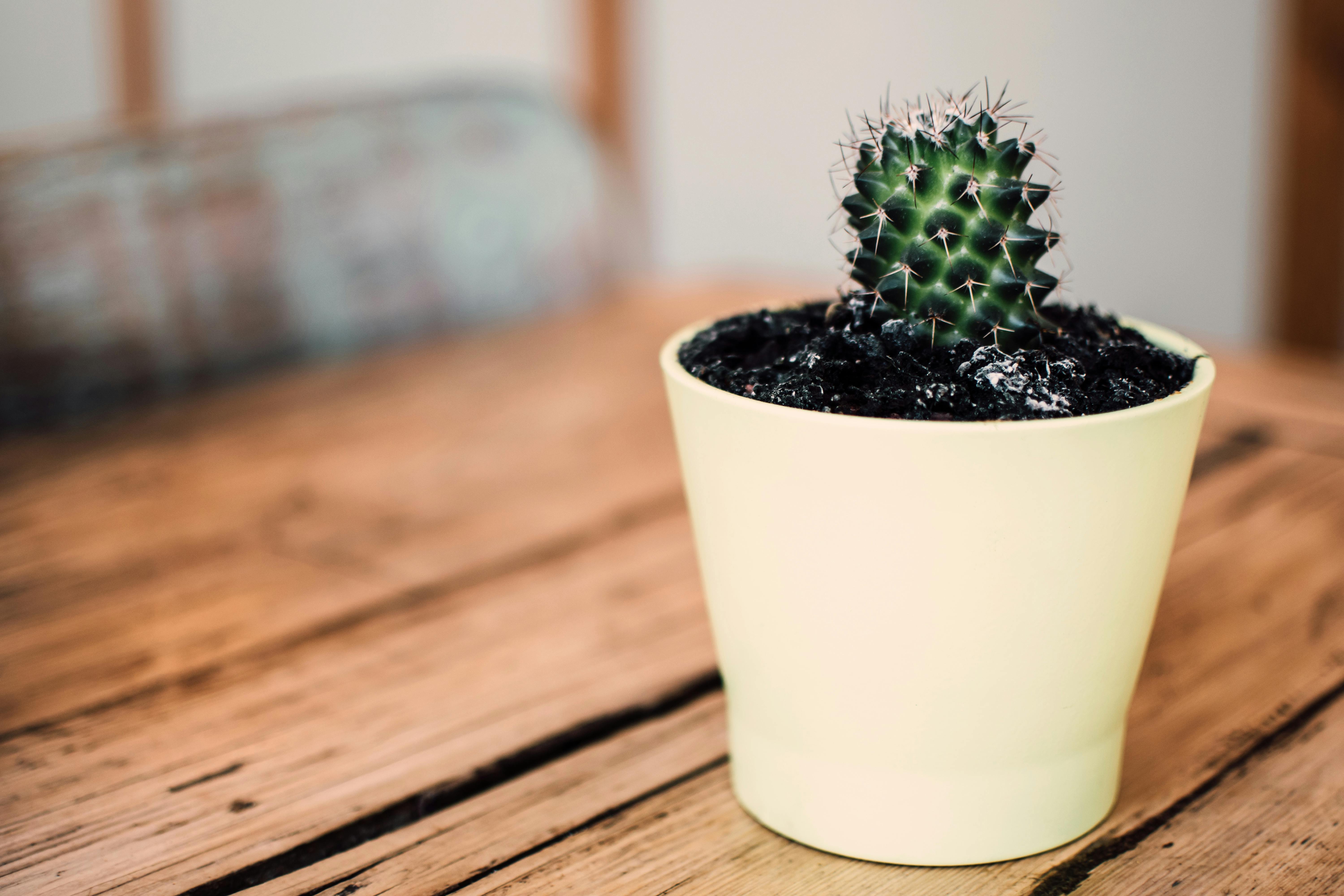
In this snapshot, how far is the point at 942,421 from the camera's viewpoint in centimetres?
37

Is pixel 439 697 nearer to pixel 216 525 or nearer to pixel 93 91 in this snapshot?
pixel 216 525

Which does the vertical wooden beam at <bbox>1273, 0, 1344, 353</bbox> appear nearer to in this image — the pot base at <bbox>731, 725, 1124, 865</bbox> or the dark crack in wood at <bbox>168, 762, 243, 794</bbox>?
the pot base at <bbox>731, 725, 1124, 865</bbox>

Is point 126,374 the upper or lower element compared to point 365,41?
lower

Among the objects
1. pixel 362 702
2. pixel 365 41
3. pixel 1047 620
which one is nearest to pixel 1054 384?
pixel 1047 620

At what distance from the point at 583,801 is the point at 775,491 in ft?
0.56

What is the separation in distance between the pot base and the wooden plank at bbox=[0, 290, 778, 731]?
0.31 metres

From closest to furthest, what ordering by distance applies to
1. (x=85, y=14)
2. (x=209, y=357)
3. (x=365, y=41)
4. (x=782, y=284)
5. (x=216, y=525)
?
(x=216, y=525)
(x=209, y=357)
(x=782, y=284)
(x=85, y=14)
(x=365, y=41)

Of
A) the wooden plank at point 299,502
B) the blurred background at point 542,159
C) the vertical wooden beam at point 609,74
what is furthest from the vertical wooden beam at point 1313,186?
the wooden plank at point 299,502

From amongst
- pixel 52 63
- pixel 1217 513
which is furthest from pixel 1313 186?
pixel 52 63

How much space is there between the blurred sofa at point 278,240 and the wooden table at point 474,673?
0.16 m

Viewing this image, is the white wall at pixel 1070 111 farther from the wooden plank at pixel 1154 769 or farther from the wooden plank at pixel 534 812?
the wooden plank at pixel 534 812

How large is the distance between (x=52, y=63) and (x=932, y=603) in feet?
10.3

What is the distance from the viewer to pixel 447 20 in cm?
317

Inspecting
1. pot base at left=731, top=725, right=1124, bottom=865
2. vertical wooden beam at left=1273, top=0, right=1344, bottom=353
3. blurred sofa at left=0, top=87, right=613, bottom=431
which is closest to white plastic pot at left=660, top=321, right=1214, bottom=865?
pot base at left=731, top=725, right=1124, bottom=865
